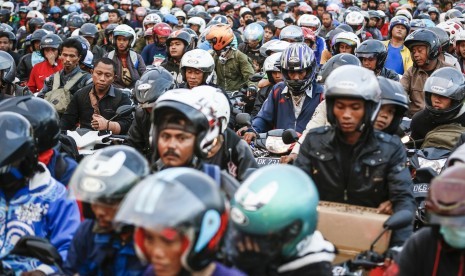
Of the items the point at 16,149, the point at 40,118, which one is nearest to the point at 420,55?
the point at 40,118

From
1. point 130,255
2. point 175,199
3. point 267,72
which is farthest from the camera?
point 267,72

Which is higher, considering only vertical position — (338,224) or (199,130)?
(199,130)

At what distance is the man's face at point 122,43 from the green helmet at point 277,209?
11491mm

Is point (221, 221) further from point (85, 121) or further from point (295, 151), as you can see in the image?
point (85, 121)

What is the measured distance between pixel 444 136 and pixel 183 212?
17.0 ft

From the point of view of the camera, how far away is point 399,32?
677 inches

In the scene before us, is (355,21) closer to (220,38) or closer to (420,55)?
(220,38)

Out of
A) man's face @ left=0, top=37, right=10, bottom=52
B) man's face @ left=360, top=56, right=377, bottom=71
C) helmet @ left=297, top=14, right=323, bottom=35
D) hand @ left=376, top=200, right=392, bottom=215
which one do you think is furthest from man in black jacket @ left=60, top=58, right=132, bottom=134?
helmet @ left=297, top=14, right=323, bottom=35

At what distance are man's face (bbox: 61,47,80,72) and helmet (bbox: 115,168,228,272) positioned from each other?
8.76m

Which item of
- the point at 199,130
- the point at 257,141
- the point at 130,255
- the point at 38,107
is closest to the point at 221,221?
the point at 130,255

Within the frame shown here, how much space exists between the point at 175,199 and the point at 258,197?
0.58 metres

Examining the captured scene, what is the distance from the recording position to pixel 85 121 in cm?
1093

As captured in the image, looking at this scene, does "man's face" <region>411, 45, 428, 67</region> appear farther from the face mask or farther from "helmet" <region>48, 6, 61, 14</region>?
"helmet" <region>48, 6, 61, 14</region>

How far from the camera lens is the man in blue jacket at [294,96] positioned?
978cm
